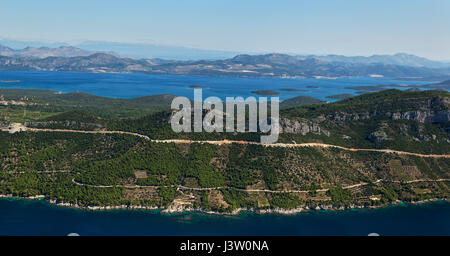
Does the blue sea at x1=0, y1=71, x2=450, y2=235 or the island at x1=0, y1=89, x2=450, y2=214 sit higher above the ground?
the island at x1=0, y1=89, x2=450, y2=214

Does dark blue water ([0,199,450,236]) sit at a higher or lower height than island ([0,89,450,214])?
lower

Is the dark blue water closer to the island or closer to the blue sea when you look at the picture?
the blue sea

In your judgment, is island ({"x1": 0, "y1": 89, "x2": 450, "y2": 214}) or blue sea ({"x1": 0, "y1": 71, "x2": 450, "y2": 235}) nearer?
blue sea ({"x1": 0, "y1": 71, "x2": 450, "y2": 235})

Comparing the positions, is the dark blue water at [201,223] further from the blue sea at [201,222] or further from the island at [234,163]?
the island at [234,163]

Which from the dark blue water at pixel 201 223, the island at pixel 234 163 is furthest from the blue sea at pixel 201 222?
the island at pixel 234 163

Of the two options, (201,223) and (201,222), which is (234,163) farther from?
(201,223)

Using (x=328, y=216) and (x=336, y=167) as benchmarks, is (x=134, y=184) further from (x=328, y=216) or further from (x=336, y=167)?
(x=336, y=167)

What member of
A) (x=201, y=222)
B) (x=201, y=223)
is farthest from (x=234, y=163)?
(x=201, y=223)

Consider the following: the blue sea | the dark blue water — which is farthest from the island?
the dark blue water
